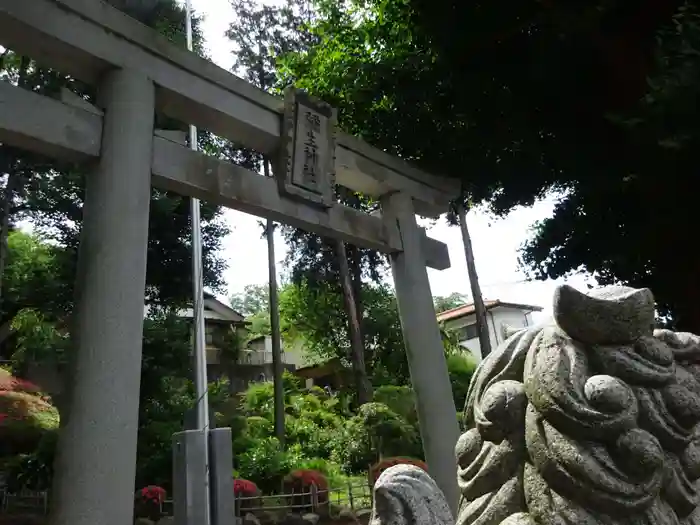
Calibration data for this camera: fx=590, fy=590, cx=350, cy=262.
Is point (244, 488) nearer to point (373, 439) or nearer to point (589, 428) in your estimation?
point (373, 439)

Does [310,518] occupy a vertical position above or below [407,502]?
below

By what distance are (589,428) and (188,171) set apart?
402 cm

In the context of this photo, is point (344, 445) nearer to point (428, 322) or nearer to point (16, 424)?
point (16, 424)

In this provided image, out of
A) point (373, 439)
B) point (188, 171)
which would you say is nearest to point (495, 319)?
point (373, 439)

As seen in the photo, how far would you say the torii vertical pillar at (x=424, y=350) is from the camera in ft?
21.3

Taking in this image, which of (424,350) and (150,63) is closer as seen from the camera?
(150,63)

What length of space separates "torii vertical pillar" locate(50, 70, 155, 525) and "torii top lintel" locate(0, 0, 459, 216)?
0.19 meters

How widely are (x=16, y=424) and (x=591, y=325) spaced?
1330 cm

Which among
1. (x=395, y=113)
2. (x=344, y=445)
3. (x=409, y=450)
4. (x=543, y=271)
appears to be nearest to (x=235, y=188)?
(x=395, y=113)

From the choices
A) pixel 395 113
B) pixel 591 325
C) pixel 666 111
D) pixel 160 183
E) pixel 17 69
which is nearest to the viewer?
pixel 591 325

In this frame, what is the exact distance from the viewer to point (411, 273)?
701 centimetres

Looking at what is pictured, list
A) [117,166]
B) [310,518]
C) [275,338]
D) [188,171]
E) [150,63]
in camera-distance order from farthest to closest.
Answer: [275,338], [310,518], [188,171], [150,63], [117,166]

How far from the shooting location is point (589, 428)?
147cm

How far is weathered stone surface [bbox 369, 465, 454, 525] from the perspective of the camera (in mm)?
1597
